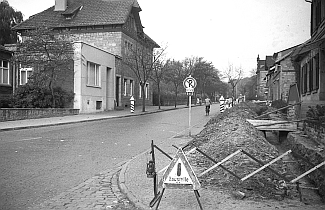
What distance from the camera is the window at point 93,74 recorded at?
1366 inches

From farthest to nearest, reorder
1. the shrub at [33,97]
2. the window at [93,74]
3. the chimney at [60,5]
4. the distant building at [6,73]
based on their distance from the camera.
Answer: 1. the chimney at [60,5]
2. the window at [93,74]
3. the distant building at [6,73]
4. the shrub at [33,97]

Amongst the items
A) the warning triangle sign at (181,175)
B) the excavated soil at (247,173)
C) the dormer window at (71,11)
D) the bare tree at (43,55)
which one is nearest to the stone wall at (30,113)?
the bare tree at (43,55)

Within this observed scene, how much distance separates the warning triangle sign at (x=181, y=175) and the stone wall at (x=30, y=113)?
20276 mm

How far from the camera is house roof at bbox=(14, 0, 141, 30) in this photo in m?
42.6

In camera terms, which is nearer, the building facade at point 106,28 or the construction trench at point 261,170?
the construction trench at point 261,170

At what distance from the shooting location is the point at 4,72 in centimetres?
3350

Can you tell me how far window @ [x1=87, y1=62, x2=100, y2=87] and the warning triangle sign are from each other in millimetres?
30166

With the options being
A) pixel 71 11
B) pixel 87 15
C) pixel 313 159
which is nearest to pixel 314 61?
pixel 313 159

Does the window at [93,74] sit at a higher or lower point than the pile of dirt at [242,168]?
higher

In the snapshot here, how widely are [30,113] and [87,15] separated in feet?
68.3

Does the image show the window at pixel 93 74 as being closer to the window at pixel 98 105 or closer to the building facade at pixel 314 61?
the window at pixel 98 105

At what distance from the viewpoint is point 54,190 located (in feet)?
23.0

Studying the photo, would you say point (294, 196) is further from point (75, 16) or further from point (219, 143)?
point (75, 16)

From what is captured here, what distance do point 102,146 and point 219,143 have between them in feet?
17.7
